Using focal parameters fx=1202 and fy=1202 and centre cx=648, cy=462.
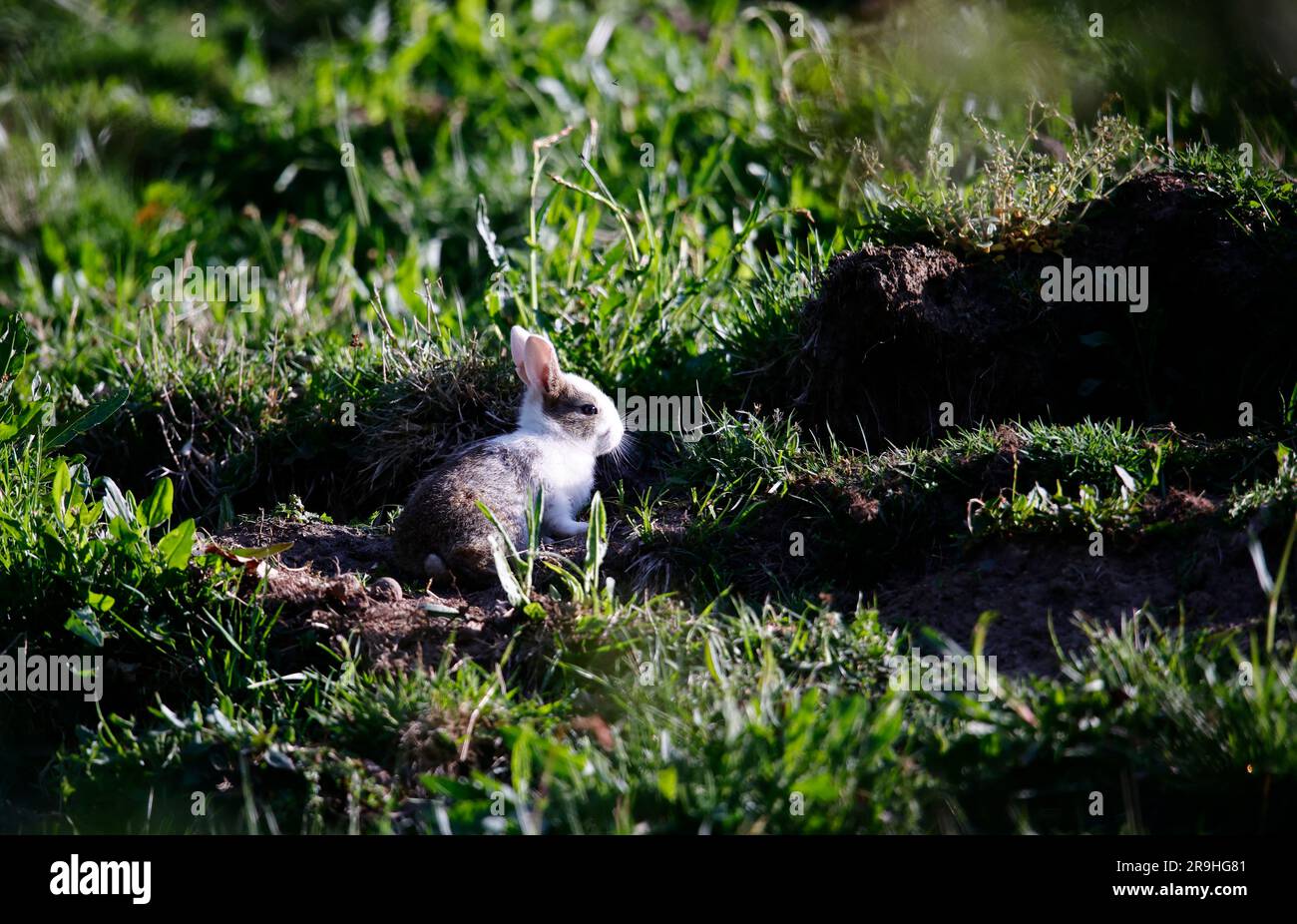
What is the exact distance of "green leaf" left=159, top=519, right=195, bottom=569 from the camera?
164 inches

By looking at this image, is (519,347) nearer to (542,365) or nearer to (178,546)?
(542,365)

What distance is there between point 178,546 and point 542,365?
5.39 ft

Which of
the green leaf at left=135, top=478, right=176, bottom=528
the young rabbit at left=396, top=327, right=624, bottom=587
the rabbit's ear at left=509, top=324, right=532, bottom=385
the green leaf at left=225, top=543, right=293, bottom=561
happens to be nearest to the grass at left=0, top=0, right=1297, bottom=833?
the green leaf at left=135, top=478, right=176, bottom=528

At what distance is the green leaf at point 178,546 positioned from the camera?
Result: 4160 millimetres

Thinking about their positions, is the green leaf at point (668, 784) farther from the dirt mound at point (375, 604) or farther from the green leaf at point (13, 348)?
the green leaf at point (13, 348)

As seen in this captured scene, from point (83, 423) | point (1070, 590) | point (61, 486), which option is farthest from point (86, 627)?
point (1070, 590)

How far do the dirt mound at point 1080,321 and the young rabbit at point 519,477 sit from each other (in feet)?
3.72

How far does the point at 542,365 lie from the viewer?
200 inches

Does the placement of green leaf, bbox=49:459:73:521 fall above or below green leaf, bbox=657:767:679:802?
above

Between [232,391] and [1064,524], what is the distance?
377 centimetres

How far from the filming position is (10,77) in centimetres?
916

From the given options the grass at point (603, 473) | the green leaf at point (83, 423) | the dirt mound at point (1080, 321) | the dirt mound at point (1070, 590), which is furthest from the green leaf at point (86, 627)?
the dirt mound at point (1080, 321)

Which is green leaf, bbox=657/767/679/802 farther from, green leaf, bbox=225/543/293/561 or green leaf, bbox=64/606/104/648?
green leaf, bbox=64/606/104/648
